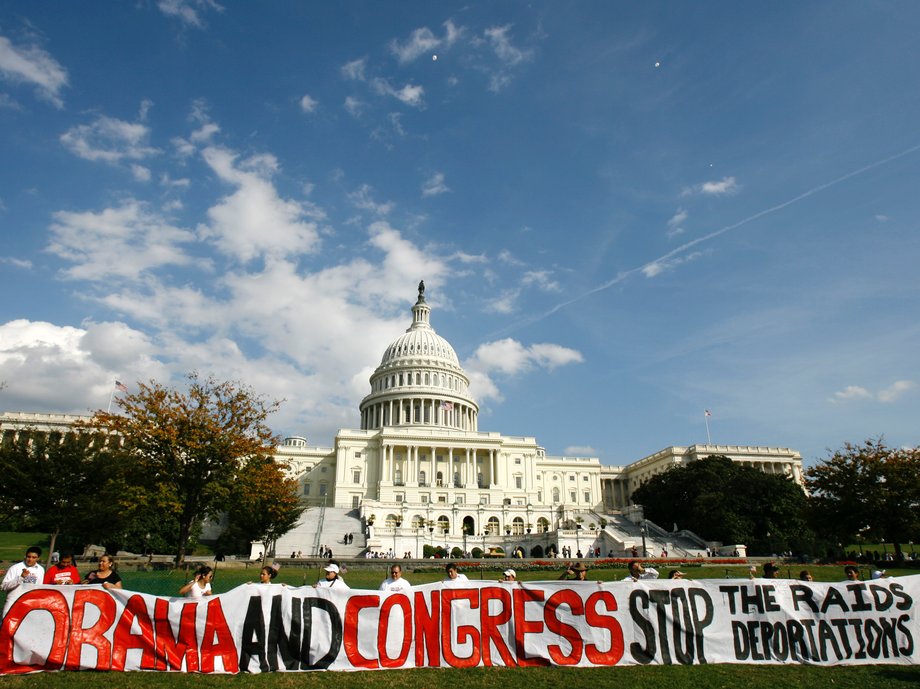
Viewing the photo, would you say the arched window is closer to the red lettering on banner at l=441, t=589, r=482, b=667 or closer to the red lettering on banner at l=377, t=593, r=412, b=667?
the red lettering on banner at l=441, t=589, r=482, b=667

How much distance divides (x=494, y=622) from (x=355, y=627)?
8.58 ft

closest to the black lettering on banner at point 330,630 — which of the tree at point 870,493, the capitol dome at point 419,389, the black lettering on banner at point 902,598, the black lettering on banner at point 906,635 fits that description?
the black lettering on banner at point 906,635

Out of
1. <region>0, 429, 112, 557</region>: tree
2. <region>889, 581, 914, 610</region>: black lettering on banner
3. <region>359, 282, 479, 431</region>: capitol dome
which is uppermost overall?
<region>359, 282, 479, 431</region>: capitol dome

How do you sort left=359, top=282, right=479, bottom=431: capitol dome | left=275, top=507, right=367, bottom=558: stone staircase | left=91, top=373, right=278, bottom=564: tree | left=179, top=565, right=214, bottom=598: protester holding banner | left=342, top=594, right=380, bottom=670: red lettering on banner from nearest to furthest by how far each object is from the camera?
1. left=179, top=565, right=214, bottom=598: protester holding banner
2. left=342, top=594, right=380, bottom=670: red lettering on banner
3. left=91, top=373, right=278, bottom=564: tree
4. left=275, top=507, right=367, bottom=558: stone staircase
5. left=359, top=282, right=479, bottom=431: capitol dome

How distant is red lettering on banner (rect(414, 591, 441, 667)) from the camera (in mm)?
11875

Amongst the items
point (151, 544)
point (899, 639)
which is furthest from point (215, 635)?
point (151, 544)

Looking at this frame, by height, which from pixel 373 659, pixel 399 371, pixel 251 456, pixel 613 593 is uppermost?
pixel 399 371

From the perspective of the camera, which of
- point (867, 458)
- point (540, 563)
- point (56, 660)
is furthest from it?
point (867, 458)

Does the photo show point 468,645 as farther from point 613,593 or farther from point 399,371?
point 399,371

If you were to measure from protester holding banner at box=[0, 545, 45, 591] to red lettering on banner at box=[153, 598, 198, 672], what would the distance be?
2.51 meters

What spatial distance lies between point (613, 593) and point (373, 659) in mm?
4759

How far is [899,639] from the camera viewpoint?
12766 millimetres

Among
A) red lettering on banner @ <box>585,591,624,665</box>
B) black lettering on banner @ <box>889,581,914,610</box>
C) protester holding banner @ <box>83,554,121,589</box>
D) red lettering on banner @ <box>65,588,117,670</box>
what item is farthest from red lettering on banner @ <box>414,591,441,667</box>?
black lettering on banner @ <box>889,581,914,610</box>

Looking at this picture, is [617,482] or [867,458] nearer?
[867,458]
